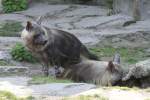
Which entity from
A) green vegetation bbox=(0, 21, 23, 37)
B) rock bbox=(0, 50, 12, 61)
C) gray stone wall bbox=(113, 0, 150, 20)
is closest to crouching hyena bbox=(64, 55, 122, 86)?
rock bbox=(0, 50, 12, 61)

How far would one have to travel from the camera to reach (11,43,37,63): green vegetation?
446 inches

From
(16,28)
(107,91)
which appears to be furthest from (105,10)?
(107,91)

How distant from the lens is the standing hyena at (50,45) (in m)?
9.80

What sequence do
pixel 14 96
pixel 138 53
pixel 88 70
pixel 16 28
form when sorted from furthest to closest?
pixel 16 28
pixel 138 53
pixel 88 70
pixel 14 96

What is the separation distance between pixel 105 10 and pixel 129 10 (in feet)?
3.67

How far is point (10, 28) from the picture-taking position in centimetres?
1500

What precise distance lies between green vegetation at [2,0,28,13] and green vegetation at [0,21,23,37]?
1.62 m

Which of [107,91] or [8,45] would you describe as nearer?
[107,91]

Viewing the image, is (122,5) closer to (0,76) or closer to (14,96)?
(0,76)

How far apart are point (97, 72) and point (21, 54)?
2011mm

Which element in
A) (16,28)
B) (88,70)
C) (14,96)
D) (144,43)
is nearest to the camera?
(14,96)

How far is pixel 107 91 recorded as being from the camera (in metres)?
7.64

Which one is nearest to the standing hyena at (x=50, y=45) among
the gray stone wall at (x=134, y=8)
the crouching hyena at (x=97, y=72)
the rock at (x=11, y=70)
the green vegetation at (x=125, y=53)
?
the crouching hyena at (x=97, y=72)

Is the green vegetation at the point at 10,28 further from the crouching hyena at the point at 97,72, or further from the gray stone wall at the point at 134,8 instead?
the crouching hyena at the point at 97,72
